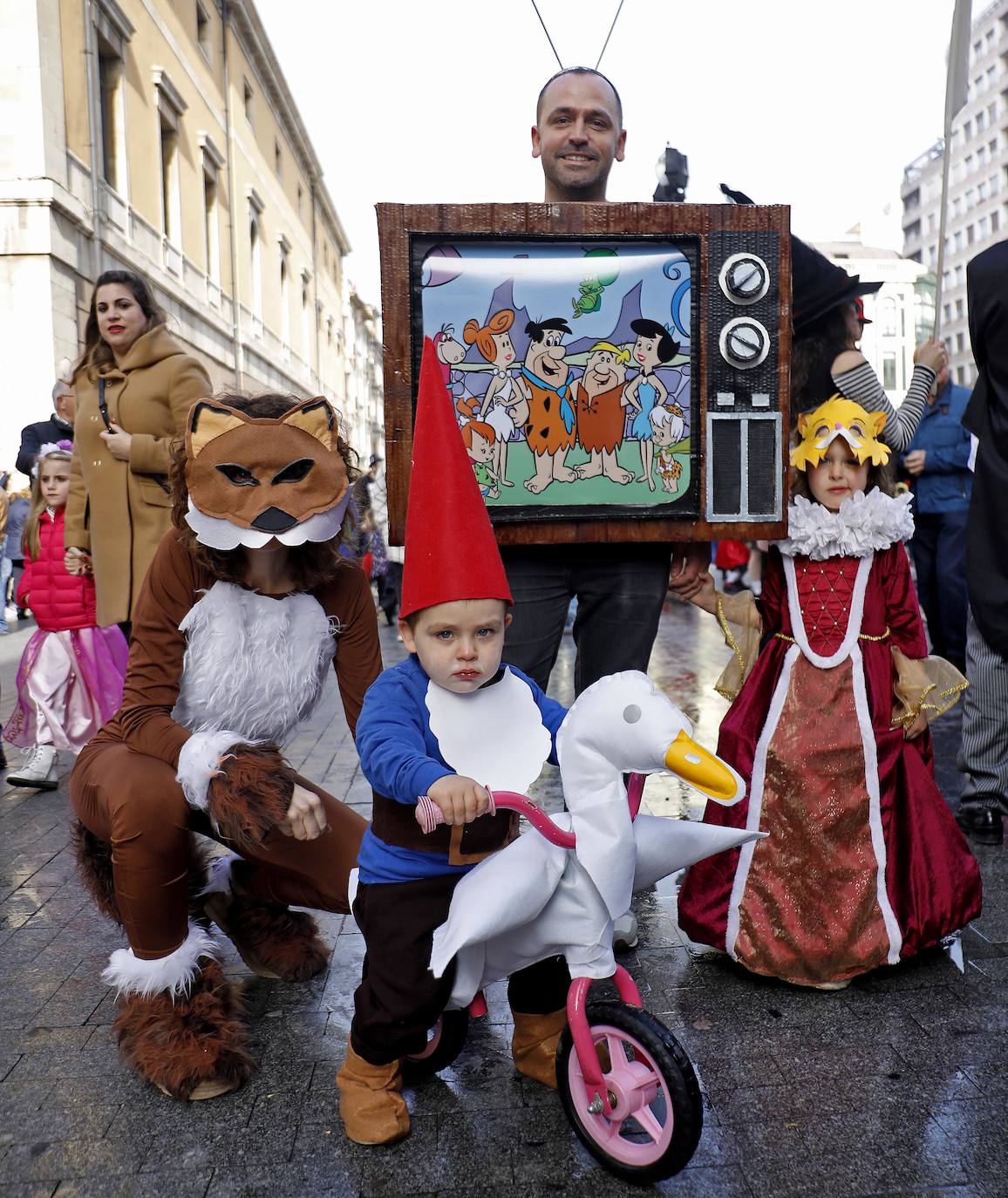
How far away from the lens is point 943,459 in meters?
6.32

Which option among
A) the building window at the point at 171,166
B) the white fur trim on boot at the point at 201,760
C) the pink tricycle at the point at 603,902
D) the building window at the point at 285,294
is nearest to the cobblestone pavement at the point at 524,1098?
the pink tricycle at the point at 603,902

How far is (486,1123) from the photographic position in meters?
2.24

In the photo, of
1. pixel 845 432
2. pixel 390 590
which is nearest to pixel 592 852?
pixel 845 432

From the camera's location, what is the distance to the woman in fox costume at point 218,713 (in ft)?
7.81

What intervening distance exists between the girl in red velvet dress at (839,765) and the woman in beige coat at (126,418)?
2345 millimetres

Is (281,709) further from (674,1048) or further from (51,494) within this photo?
(51,494)

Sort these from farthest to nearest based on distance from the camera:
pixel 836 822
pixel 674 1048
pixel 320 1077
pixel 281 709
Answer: pixel 836 822, pixel 281 709, pixel 320 1077, pixel 674 1048

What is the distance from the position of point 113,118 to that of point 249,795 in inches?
680

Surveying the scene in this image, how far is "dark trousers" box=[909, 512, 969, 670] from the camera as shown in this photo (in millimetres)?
6238

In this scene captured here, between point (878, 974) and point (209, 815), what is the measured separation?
1780mm

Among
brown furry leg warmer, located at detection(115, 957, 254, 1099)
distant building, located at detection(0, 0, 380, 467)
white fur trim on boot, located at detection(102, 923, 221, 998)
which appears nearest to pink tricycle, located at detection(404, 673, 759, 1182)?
brown furry leg warmer, located at detection(115, 957, 254, 1099)

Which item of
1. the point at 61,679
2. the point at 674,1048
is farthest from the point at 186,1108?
the point at 61,679

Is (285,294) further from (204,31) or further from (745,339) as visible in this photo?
(745,339)

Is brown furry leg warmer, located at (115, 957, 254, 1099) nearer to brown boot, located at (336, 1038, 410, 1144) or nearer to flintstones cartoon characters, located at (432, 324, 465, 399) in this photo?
brown boot, located at (336, 1038, 410, 1144)
